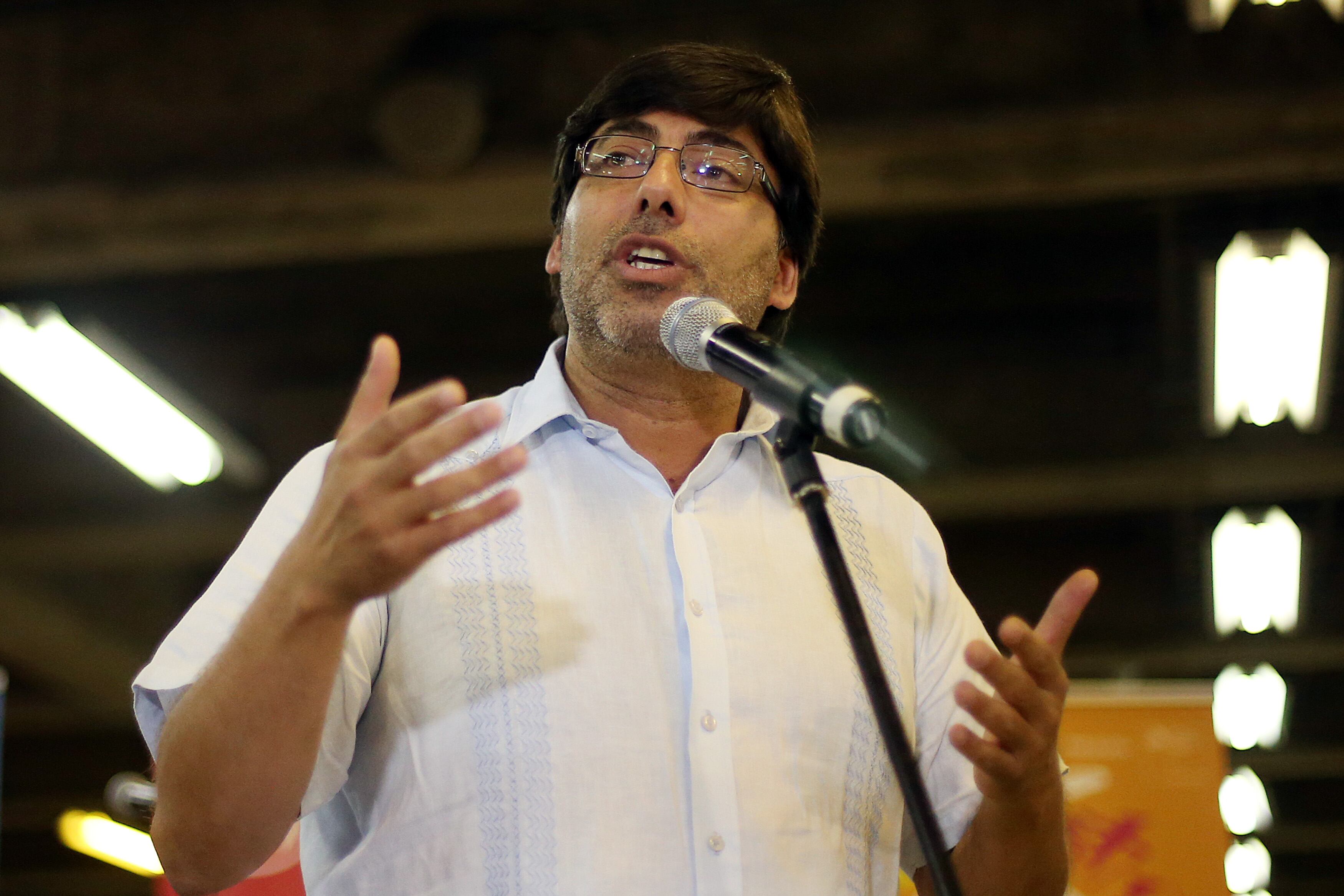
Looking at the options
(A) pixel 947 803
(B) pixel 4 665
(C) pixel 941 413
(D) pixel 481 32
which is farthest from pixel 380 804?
(B) pixel 4 665

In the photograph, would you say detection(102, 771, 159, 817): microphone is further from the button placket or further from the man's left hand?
the man's left hand

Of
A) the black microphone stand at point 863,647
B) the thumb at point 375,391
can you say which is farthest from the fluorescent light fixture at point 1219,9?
the thumb at point 375,391

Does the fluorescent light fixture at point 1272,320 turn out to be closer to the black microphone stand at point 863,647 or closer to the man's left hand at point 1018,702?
the man's left hand at point 1018,702

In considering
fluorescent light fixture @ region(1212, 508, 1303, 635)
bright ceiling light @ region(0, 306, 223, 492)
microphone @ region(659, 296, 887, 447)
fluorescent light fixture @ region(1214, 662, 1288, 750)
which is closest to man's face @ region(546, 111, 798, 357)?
microphone @ region(659, 296, 887, 447)

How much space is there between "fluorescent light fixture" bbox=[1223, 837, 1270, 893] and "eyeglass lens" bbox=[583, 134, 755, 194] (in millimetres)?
13368

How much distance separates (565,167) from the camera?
2.46 meters

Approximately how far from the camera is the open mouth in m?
2.03

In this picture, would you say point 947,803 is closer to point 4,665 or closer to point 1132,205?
point 1132,205

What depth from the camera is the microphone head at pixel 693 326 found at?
60.9 inches

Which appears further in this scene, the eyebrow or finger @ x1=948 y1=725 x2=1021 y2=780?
the eyebrow

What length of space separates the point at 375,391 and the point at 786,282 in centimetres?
126

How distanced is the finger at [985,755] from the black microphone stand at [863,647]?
209 millimetres

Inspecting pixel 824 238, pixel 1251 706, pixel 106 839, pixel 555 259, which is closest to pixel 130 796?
pixel 555 259

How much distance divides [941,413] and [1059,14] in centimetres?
224
